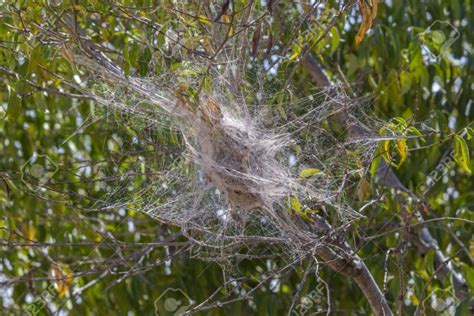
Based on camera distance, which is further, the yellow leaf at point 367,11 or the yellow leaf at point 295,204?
the yellow leaf at point 367,11

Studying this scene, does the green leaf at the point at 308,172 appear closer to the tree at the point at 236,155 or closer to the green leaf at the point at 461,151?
the tree at the point at 236,155

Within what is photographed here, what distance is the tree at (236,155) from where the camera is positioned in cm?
329

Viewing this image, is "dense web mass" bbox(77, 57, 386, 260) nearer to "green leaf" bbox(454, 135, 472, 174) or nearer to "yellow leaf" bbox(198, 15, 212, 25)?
"yellow leaf" bbox(198, 15, 212, 25)

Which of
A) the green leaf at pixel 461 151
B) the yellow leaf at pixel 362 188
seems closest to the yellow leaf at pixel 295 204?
the yellow leaf at pixel 362 188

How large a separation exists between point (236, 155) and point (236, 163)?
2cm

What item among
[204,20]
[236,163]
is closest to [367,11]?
[204,20]

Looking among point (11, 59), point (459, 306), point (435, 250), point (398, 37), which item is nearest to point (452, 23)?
point (398, 37)

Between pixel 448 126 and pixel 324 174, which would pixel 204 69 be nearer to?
pixel 324 174

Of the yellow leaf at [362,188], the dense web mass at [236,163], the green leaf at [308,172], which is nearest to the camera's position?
the green leaf at [308,172]

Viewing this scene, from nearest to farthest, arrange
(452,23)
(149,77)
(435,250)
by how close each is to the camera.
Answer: (149,77)
(435,250)
(452,23)

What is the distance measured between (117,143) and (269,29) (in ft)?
2.90

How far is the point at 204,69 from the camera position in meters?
3.26

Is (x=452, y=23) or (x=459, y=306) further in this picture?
(x=452, y=23)

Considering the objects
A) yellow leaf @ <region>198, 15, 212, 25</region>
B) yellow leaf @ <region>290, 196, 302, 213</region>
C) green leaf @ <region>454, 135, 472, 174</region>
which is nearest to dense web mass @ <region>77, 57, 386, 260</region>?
yellow leaf @ <region>290, 196, 302, 213</region>
